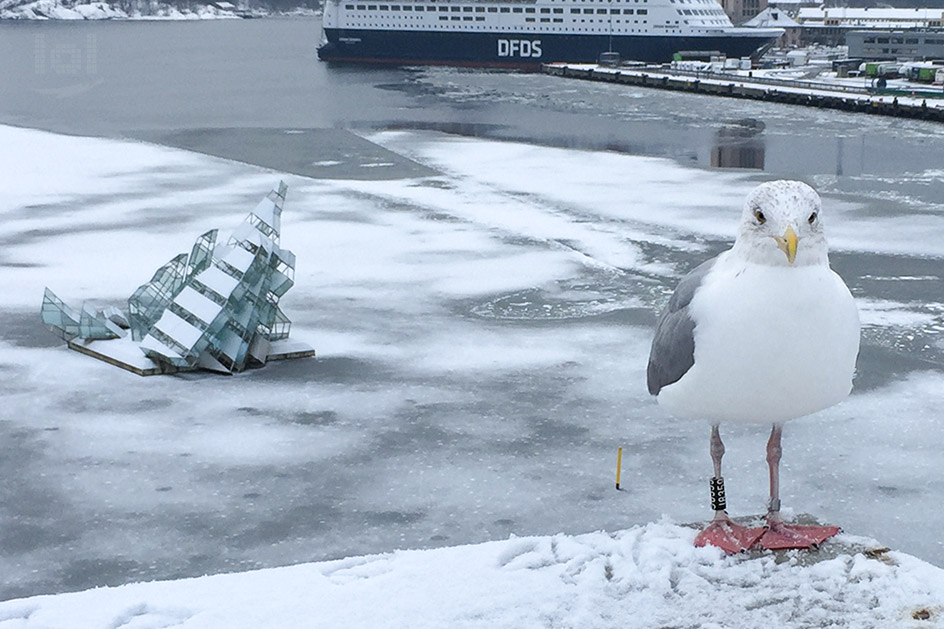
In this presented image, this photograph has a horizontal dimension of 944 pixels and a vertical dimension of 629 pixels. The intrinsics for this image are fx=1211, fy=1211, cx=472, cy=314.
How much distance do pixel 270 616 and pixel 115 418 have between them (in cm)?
633

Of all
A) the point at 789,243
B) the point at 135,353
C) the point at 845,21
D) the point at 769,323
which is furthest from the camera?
the point at 845,21

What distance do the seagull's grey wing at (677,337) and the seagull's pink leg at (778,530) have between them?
23.2 inches

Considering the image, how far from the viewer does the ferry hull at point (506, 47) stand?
8369 cm

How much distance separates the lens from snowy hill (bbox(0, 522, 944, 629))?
521 cm

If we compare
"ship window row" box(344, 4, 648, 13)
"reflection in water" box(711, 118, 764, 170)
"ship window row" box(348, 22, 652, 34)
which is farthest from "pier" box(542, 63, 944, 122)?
"ship window row" box(344, 4, 648, 13)

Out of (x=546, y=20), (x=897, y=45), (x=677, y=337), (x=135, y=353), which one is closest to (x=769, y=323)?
(x=677, y=337)

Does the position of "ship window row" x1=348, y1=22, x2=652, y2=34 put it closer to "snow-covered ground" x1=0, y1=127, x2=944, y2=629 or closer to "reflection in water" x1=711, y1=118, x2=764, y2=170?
"reflection in water" x1=711, y1=118, x2=764, y2=170

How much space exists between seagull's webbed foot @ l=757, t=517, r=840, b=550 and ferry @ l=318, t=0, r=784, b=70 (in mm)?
76927

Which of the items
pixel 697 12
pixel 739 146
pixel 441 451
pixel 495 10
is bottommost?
pixel 441 451

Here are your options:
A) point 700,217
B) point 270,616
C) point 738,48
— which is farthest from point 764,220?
point 738,48

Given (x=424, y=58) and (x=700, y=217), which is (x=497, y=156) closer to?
(x=700, y=217)

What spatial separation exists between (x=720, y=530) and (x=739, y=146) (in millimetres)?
31500

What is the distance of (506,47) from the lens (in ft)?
289

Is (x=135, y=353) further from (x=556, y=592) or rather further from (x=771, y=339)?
(x=771, y=339)
